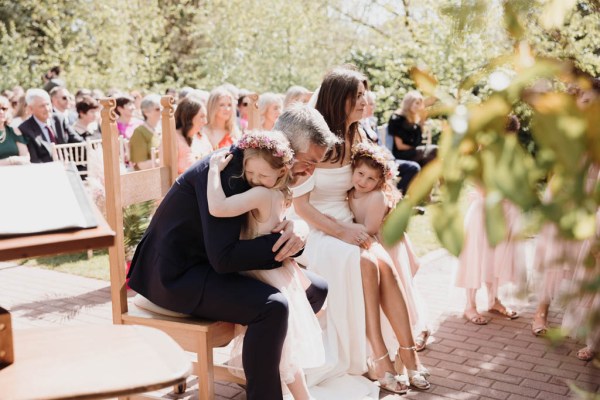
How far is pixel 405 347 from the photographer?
3809 millimetres

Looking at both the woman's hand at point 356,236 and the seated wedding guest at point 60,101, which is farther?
the seated wedding guest at point 60,101

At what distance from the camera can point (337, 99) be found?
4.01m

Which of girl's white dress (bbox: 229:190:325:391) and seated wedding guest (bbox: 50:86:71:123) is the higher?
seated wedding guest (bbox: 50:86:71:123)

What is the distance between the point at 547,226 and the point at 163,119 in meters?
2.97

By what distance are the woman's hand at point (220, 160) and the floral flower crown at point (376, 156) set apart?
1.15 meters

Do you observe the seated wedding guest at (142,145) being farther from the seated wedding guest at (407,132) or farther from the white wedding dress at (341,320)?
the seated wedding guest at (407,132)

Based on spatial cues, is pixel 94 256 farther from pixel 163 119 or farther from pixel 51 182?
pixel 51 182

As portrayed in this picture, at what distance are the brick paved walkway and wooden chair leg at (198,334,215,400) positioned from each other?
566 millimetres

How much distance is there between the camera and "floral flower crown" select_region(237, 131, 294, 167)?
2.89 m

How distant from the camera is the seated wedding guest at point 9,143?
271 inches

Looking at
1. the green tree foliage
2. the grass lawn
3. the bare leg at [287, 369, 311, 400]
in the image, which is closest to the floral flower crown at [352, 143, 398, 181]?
the bare leg at [287, 369, 311, 400]

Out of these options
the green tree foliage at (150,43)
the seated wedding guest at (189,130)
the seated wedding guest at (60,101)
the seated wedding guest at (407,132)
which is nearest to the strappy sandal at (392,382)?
the seated wedding guest at (189,130)

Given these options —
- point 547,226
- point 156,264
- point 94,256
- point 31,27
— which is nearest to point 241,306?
point 156,264

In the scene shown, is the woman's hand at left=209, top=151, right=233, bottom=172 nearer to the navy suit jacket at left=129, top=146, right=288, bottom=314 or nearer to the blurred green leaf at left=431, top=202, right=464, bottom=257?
the navy suit jacket at left=129, top=146, right=288, bottom=314
